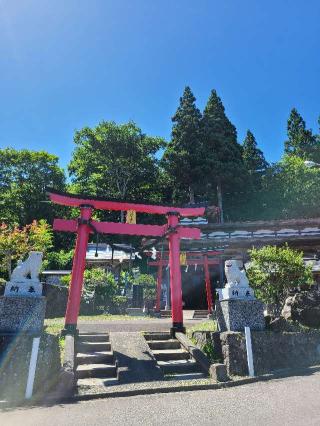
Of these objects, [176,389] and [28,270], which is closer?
[176,389]

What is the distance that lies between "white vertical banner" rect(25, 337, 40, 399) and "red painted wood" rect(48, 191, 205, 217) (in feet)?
14.6

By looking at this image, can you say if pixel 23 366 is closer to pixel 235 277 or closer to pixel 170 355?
pixel 170 355

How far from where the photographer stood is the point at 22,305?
7.19 metres

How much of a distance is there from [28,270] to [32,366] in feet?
7.56

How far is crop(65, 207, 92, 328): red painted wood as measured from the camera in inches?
333

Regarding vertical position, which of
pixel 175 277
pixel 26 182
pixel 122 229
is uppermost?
pixel 26 182

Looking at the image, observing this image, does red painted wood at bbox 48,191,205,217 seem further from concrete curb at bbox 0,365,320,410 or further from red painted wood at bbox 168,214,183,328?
concrete curb at bbox 0,365,320,410

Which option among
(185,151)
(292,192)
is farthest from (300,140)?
(185,151)

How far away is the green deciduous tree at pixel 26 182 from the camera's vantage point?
35.9 meters

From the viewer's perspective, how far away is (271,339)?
8.04 meters

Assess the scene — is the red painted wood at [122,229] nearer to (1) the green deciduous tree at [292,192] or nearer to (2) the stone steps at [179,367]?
(2) the stone steps at [179,367]

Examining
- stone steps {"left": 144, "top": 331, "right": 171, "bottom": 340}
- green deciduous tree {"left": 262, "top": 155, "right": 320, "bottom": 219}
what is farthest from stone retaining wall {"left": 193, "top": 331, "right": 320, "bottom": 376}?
green deciduous tree {"left": 262, "top": 155, "right": 320, "bottom": 219}

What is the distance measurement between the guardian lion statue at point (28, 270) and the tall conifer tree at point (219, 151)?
25.7m

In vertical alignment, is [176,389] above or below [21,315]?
below
